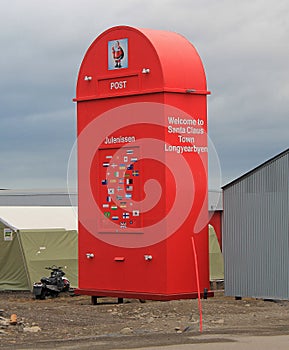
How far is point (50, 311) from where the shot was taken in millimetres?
21719

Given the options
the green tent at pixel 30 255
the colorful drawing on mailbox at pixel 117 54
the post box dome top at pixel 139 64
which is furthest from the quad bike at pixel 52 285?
the colorful drawing on mailbox at pixel 117 54

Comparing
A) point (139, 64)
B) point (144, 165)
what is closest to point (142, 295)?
point (144, 165)

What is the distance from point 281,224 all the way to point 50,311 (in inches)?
216

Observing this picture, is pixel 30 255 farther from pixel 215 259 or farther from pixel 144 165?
Answer: pixel 144 165

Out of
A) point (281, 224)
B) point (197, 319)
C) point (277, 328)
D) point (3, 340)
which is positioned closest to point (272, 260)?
point (281, 224)

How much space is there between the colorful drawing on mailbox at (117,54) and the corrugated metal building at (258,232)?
12.4 feet

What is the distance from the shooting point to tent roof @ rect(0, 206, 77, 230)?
1196 inches

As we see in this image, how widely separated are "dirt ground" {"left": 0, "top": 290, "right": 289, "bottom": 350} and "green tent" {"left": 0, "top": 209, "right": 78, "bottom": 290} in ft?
18.4

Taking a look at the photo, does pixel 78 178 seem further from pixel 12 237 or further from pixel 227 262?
pixel 12 237

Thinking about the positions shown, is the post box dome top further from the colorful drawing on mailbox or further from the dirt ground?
the dirt ground

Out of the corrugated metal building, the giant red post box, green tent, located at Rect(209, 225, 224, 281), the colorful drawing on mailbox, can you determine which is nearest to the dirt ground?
the corrugated metal building

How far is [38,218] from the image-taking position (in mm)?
31422

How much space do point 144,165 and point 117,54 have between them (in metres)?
2.75

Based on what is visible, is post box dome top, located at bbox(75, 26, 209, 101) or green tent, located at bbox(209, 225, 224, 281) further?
green tent, located at bbox(209, 225, 224, 281)
